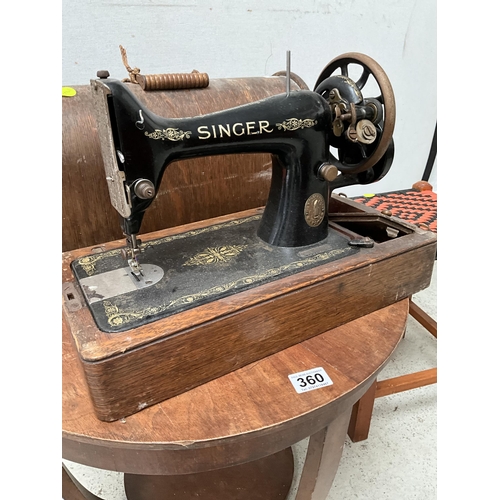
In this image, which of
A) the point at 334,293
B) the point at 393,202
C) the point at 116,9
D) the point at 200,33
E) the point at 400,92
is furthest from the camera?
the point at 400,92

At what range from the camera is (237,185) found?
1272 millimetres

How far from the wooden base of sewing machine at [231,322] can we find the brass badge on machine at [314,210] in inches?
3.3

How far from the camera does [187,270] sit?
33.0 inches

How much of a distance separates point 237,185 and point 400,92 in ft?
4.83

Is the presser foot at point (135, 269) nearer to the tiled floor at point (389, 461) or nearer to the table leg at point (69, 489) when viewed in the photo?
the table leg at point (69, 489)

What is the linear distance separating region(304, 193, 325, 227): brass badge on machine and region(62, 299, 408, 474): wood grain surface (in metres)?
0.31

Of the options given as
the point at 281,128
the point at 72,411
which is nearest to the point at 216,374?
the point at 72,411

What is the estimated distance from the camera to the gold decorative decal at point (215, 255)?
34.2 inches

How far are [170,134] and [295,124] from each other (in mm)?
265

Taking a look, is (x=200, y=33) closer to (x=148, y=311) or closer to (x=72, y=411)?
(x=148, y=311)

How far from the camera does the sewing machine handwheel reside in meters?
0.84

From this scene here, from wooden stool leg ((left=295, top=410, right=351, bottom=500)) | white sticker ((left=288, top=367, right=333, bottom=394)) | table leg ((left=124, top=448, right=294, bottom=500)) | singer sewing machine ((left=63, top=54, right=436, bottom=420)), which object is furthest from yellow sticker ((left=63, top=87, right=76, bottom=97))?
table leg ((left=124, top=448, right=294, bottom=500))

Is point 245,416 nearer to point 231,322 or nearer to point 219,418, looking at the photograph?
point 219,418

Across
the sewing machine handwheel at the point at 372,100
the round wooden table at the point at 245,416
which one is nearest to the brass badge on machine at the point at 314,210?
the sewing machine handwheel at the point at 372,100
